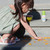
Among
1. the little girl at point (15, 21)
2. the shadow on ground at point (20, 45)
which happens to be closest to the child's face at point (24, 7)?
the little girl at point (15, 21)

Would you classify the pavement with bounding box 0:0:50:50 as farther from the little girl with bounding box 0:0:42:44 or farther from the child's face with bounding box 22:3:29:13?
the child's face with bounding box 22:3:29:13

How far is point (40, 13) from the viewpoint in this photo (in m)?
3.55

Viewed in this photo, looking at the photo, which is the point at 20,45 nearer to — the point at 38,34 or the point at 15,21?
the point at 15,21

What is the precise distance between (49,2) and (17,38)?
1272 millimetres

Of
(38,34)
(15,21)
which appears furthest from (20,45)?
(38,34)

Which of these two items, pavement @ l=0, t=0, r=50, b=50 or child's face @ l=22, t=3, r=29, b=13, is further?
child's face @ l=22, t=3, r=29, b=13

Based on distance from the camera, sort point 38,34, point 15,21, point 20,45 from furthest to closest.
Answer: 1. point 38,34
2. point 15,21
3. point 20,45

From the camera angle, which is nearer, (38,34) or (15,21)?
(15,21)

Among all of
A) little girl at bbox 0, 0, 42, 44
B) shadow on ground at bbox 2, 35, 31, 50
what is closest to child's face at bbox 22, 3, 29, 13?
little girl at bbox 0, 0, 42, 44

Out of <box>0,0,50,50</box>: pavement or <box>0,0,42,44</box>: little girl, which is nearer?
<box>0,0,50,50</box>: pavement

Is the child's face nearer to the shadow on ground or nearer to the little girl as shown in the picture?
the little girl

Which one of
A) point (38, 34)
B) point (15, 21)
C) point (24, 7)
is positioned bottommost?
point (38, 34)

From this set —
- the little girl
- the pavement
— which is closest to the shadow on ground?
the pavement

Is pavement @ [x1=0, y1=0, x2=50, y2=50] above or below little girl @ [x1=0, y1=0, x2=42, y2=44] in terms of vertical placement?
below
